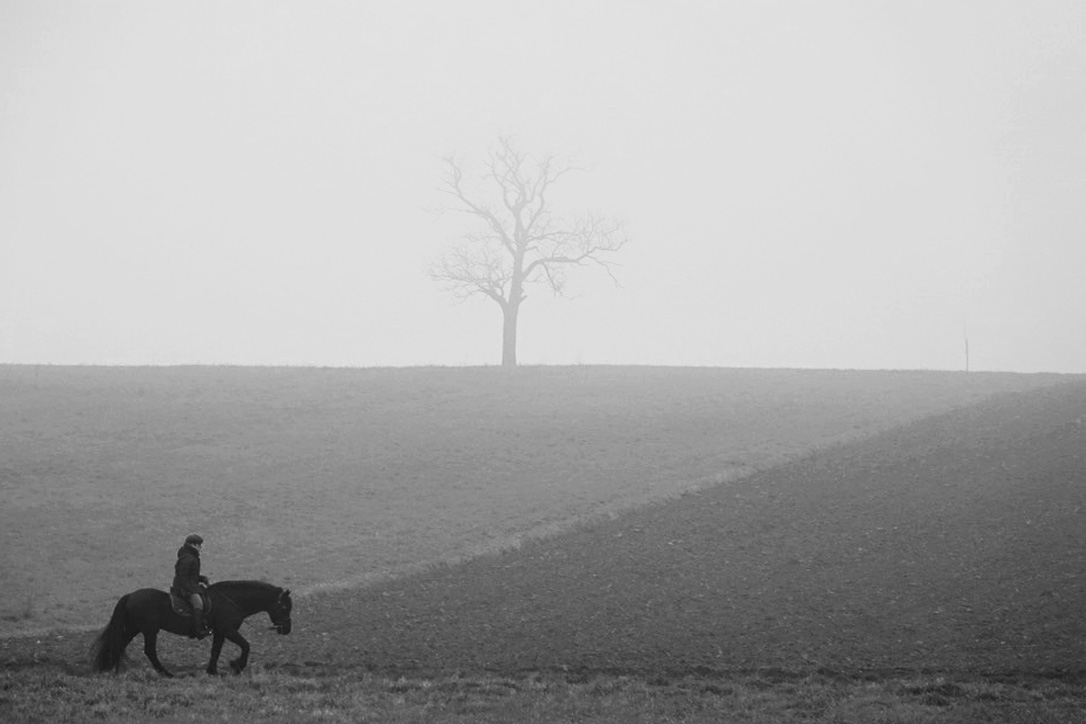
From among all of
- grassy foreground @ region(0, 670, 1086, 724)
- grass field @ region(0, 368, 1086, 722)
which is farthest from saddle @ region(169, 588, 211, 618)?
grass field @ region(0, 368, 1086, 722)

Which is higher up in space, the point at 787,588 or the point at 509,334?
the point at 509,334

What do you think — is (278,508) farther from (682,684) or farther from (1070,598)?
(1070,598)

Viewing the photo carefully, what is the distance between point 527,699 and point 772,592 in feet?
29.7

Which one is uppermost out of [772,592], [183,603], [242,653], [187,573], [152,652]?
[187,573]

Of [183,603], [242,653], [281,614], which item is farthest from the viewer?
[281,614]

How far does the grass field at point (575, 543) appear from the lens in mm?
15234

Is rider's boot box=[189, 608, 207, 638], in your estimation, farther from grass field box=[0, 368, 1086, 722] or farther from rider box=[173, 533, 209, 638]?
grass field box=[0, 368, 1086, 722]

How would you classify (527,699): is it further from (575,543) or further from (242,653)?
(575,543)

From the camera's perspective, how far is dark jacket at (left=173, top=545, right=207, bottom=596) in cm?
1611

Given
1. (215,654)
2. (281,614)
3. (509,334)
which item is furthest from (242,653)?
(509,334)

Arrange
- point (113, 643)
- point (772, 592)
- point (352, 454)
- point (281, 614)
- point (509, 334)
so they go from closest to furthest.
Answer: point (113, 643) < point (281, 614) < point (772, 592) < point (352, 454) < point (509, 334)

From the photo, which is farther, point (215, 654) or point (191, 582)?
point (215, 654)

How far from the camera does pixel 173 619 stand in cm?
1634

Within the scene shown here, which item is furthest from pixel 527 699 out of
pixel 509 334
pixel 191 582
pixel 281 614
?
pixel 509 334
